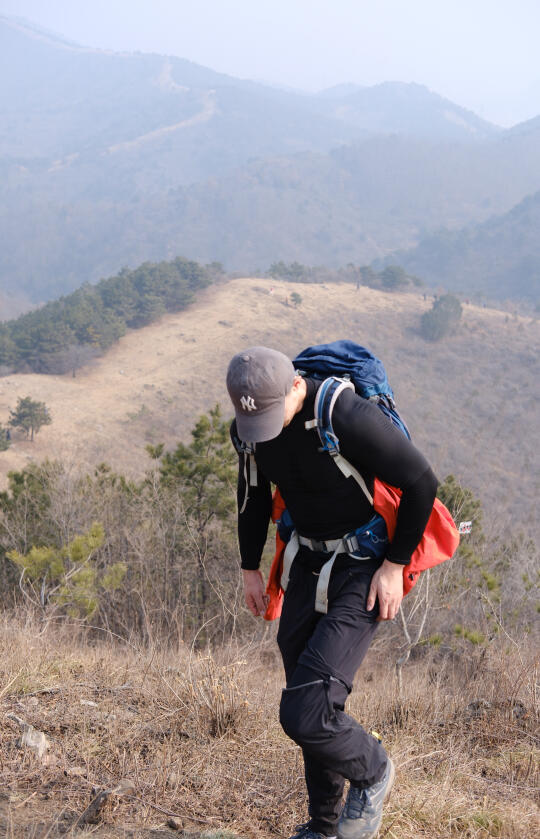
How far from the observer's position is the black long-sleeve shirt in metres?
1.60

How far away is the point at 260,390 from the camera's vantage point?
1.58 m

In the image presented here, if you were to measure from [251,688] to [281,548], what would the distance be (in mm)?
1096

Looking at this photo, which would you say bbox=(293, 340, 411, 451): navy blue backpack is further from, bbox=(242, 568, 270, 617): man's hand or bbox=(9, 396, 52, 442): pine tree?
bbox=(9, 396, 52, 442): pine tree

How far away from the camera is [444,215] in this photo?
14275 centimetres

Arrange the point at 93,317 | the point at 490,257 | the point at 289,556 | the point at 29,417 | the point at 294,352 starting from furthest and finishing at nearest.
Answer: the point at 490,257 < the point at 294,352 < the point at 93,317 < the point at 29,417 < the point at 289,556

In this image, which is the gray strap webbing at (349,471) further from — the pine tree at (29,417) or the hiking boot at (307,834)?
the pine tree at (29,417)

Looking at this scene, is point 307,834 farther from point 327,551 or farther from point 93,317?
point 93,317

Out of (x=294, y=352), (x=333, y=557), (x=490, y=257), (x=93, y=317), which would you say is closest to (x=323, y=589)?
(x=333, y=557)

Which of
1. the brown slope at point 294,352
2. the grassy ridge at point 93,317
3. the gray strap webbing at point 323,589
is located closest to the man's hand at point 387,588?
the gray strap webbing at point 323,589

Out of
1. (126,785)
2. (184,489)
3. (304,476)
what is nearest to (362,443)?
(304,476)

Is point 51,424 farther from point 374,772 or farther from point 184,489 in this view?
point 374,772

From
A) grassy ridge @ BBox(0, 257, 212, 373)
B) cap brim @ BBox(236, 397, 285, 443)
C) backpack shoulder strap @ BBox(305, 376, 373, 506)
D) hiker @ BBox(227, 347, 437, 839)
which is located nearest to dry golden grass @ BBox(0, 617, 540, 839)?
hiker @ BBox(227, 347, 437, 839)

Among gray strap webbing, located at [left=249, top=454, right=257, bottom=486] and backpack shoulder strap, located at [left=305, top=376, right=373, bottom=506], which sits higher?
backpack shoulder strap, located at [left=305, top=376, right=373, bottom=506]

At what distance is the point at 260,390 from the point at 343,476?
0.34m
